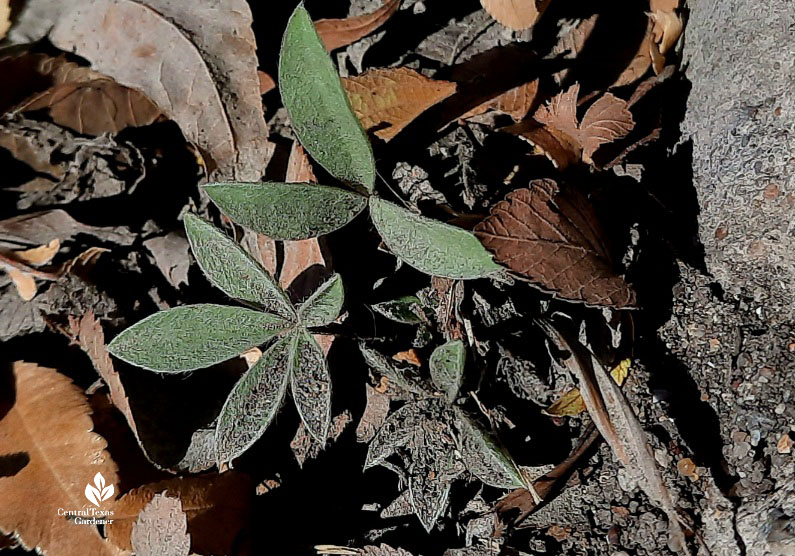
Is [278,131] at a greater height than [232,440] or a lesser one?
greater

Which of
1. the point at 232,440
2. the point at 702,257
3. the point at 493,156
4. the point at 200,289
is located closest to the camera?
the point at 232,440

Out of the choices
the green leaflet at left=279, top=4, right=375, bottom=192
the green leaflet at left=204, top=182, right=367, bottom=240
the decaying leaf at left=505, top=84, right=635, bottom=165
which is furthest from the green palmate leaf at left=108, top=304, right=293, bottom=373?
the decaying leaf at left=505, top=84, right=635, bottom=165

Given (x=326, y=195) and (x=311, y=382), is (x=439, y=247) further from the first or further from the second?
(x=311, y=382)

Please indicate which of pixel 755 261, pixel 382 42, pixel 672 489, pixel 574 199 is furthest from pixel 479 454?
pixel 382 42

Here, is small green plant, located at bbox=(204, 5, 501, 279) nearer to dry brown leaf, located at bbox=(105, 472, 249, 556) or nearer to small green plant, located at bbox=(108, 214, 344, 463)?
small green plant, located at bbox=(108, 214, 344, 463)

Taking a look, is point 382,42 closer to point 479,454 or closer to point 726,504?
point 479,454

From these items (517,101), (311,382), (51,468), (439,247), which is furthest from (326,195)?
(51,468)
